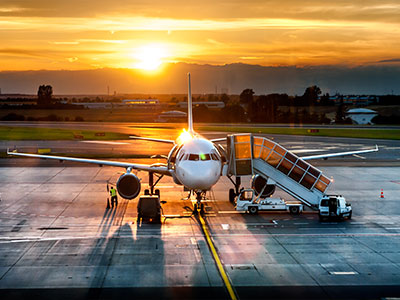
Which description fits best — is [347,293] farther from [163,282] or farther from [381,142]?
[381,142]

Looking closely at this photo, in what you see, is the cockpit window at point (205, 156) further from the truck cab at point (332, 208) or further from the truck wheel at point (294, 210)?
the truck cab at point (332, 208)

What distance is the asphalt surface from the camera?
20.2m

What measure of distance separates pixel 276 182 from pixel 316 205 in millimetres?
3057

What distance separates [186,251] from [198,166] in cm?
688

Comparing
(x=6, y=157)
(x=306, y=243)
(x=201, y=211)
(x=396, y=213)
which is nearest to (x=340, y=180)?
(x=396, y=213)

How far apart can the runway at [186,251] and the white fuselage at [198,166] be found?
105 inches

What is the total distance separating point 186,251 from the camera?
2533 centimetres

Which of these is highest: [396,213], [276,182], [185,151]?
[185,151]

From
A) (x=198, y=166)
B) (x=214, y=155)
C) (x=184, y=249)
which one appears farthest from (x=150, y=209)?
(x=184, y=249)

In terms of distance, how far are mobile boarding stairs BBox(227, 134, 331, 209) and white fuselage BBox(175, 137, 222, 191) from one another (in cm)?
250

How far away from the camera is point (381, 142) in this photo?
89.2 metres

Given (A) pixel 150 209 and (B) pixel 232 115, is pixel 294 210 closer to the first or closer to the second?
(A) pixel 150 209

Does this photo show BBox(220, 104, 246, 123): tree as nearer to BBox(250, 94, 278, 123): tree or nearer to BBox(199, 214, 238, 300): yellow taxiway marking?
BBox(250, 94, 278, 123): tree

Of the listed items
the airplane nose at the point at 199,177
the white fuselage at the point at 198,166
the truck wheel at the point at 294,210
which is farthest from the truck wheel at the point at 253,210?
the airplane nose at the point at 199,177
